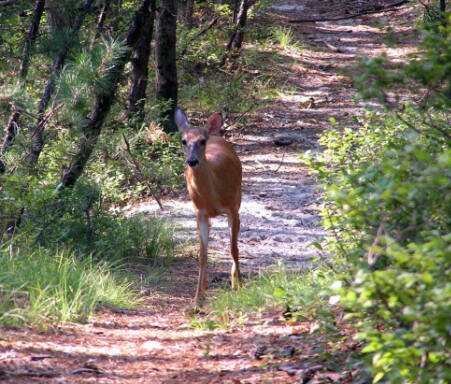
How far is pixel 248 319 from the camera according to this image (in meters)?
6.01

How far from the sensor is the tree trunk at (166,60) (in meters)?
13.1

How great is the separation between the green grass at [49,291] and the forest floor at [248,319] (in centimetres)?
12

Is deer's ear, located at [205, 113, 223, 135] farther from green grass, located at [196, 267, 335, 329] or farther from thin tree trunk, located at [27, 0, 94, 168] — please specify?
green grass, located at [196, 267, 335, 329]

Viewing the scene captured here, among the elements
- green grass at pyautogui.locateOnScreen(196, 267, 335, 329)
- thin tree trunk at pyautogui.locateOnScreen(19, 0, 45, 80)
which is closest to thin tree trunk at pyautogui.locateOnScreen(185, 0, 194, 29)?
thin tree trunk at pyautogui.locateOnScreen(19, 0, 45, 80)

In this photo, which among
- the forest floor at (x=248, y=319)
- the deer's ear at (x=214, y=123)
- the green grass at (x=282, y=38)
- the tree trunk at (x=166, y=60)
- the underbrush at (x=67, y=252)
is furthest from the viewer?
the green grass at (x=282, y=38)

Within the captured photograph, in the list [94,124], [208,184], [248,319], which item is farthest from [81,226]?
[248,319]

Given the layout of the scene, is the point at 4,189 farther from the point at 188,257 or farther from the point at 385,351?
the point at 385,351

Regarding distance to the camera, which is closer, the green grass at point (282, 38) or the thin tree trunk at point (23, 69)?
the thin tree trunk at point (23, 69)

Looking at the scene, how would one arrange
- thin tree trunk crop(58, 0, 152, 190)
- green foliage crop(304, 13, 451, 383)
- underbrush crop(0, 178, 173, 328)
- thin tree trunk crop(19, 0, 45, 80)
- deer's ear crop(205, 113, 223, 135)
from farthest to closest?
thin tree trunk crop(58, 0, 152, 190) → deer's ear crop(205, 113, 223, 135) → thin tree trunk crop(19, 0, 45, 80) → underbrush crop(0, 178, 173, 328) → green foliage crop(304, 13, 451, 383)

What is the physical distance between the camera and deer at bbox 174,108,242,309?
780 cm

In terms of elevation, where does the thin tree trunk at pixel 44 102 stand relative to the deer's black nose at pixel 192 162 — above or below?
above

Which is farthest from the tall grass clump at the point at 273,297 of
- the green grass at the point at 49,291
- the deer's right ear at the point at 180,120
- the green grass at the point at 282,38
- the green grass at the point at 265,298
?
the green grass at the point at 282,38

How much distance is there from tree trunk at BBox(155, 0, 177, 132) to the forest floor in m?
1.55

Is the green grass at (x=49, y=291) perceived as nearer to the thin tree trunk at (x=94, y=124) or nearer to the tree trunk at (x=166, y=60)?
the thin tree trunk at (x=94, y=124)
